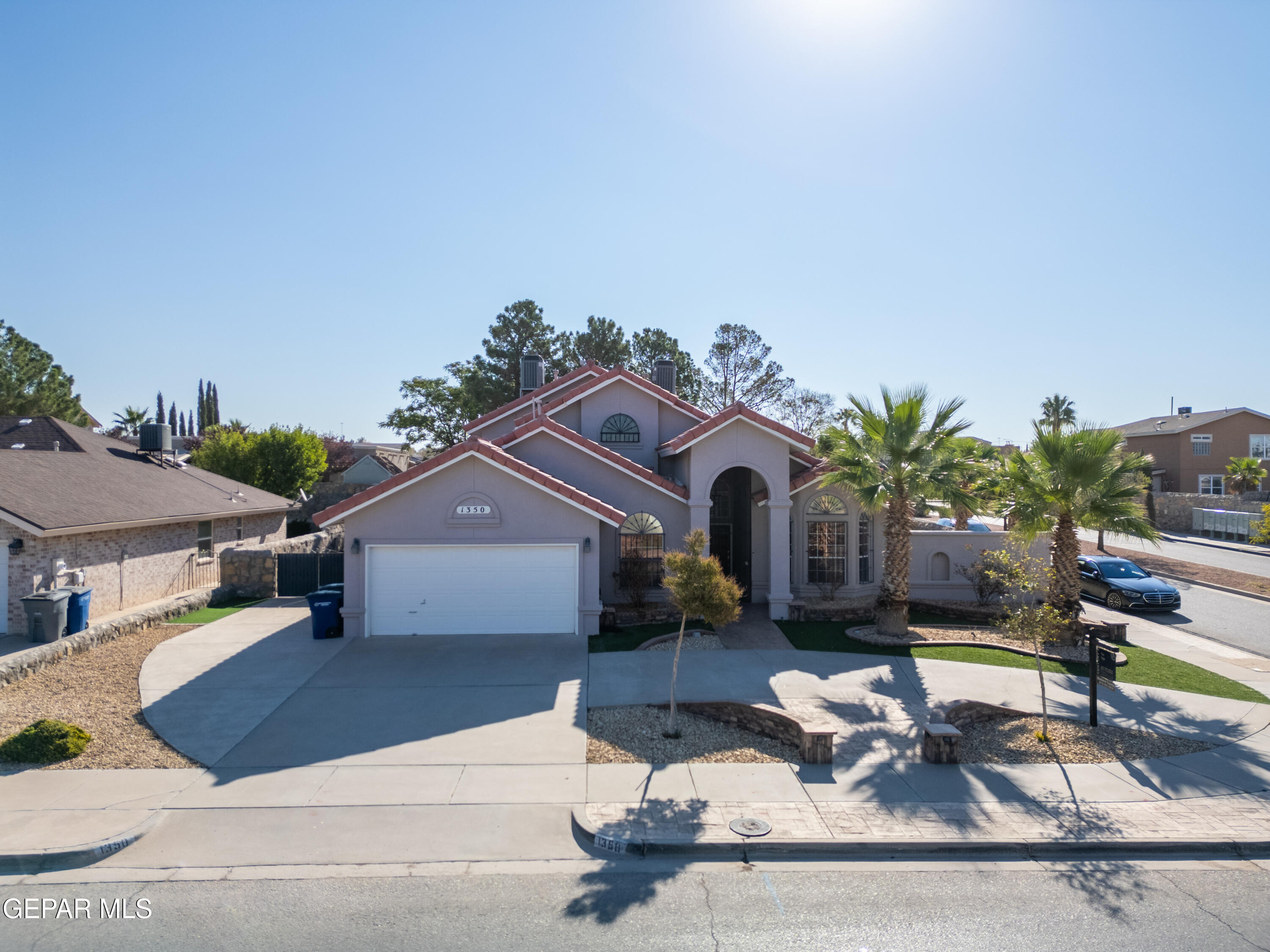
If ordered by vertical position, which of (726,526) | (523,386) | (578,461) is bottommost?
(726,526)

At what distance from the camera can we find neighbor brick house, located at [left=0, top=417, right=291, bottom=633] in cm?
1456

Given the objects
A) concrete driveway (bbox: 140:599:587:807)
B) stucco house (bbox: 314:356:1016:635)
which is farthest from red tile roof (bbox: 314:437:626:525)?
concrete driveway (bbox: 140:599:587:807)

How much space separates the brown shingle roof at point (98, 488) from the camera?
49.4 ft

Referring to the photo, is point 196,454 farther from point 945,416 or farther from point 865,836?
point 865,836

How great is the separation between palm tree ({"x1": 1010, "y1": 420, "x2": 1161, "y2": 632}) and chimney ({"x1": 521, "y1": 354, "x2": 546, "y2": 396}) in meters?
16.5

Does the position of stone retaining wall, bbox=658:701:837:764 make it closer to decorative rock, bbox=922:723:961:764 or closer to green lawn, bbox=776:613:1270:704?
decorative rock, bbox=922:723:961:764

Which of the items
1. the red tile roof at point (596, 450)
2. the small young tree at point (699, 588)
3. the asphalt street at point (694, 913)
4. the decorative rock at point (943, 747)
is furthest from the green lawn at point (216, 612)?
the decorative rock at point (943, 747)

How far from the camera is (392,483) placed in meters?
14.6

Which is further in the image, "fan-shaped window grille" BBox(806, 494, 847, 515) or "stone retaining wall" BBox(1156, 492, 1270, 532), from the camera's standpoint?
"stone retaining wall" BBox(1156, 492, 1270, 532)

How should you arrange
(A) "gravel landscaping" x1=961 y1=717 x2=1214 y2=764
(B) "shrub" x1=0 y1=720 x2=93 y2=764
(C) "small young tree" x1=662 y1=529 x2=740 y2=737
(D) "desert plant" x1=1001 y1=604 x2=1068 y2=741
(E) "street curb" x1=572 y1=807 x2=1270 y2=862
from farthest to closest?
(D) "desert plant" x1=1001 y1=604 x2=1068 y2=741 → (C) "small young tree" x1=662 y1=529 x2=740 y2=737 → (A) "gravel landscaping" x1=961 y1=717 x2=1214 y2=764 → (B) "shrub" x1=0 y1=720 x2=93 y2=764 → (E) "street curb" x1=572 y1=807 x2=1270 y2=862

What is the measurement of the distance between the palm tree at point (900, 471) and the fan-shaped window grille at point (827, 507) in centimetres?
219

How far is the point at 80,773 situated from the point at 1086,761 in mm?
12738

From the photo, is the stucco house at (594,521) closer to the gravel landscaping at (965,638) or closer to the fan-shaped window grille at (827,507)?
the fan-shaped window grille at (827,507)

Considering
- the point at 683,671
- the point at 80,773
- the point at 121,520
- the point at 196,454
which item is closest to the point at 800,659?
the point at 683,671
